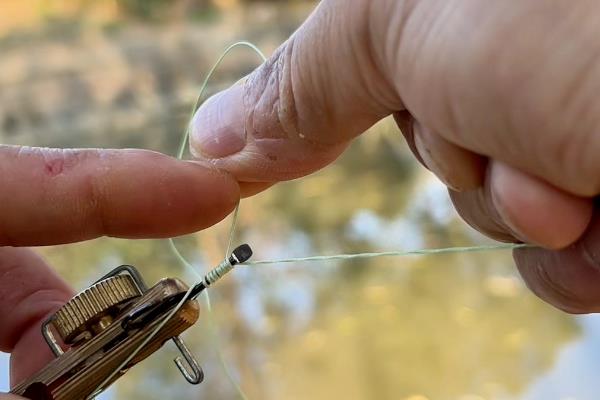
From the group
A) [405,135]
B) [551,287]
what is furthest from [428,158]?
[551,287]

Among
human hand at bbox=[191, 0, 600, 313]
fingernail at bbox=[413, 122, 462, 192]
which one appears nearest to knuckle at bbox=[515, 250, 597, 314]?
human hand at bbox=[191, 0, 600, 313]

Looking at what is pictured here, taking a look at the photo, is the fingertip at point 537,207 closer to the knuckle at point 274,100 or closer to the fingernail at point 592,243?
the fingernail at point 592,243

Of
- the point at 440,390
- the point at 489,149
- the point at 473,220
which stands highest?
the point at 489,149

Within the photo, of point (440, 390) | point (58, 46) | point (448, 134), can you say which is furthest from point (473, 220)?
point (58, 46)

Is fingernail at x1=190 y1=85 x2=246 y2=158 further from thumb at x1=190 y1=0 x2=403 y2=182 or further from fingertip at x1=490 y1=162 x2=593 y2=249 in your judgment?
fingertip at x1=490 y1=162 x2=593 y2=249

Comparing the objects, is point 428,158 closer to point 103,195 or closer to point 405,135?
point 405,135

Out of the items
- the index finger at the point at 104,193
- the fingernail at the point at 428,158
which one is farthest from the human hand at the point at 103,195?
the fingernail at the point at 428,158

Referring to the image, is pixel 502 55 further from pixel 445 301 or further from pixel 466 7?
pixel 445 301
